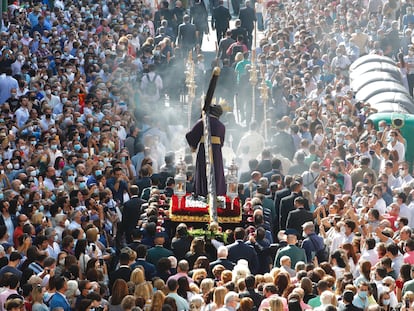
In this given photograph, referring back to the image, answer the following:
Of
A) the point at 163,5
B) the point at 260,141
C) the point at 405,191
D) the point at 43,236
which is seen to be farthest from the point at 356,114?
the point at 43,236

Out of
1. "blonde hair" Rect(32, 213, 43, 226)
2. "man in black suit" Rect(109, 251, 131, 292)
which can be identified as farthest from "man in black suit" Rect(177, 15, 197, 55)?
"man in black suit" Rect(109, 251, 131, 292)

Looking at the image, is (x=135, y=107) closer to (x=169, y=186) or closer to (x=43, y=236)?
(x=169, y=186)

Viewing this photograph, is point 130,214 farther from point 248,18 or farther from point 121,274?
point 248,18

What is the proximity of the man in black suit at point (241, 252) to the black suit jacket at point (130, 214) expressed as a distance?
8.73ft

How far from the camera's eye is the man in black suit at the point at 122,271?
1784cm

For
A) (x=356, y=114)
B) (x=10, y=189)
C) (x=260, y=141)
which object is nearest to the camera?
(x=10, y=189)

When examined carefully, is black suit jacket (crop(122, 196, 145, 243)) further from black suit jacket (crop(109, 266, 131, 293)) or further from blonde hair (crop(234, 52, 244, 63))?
blonde hair (crop(234, 52, 244, 63))

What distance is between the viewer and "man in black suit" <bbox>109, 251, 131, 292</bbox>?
17.8 metres

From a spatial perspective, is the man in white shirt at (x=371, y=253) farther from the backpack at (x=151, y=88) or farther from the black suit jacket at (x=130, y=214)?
the backpack at (x=151, y=88)

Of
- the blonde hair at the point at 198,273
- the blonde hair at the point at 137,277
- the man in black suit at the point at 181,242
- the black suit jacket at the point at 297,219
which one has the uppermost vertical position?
the black suit jacket at the point at 297,219

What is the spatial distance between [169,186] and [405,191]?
13.1 feet

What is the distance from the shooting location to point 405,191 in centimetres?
2227

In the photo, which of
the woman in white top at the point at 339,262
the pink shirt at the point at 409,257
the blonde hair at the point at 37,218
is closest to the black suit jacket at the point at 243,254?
the woman in white top at the point at 339,262

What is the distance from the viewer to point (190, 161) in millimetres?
24828
